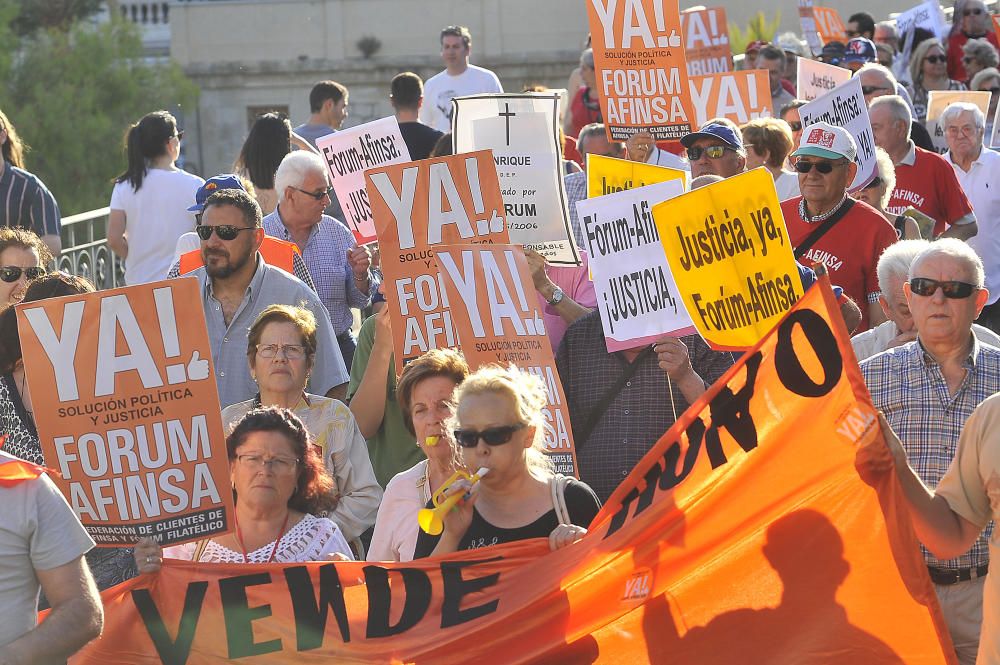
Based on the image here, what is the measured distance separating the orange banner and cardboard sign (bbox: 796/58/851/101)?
776cm

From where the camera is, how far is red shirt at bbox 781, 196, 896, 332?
22.8 ft

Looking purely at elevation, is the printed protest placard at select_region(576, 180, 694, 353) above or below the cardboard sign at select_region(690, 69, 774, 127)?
below

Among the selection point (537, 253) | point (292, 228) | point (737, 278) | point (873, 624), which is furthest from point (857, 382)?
point (292, 228)

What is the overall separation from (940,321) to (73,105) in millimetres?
25491

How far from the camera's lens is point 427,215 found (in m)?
6.81

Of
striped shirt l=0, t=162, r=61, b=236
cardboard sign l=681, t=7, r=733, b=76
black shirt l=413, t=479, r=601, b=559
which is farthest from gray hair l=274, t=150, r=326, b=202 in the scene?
cardboard sign l=681, t=7, r=733, b=76

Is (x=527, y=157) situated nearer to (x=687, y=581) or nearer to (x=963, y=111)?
(x=963, y=111)

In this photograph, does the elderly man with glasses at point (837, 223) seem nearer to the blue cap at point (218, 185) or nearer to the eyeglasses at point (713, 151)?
the eyeglasses at point (713, 151)

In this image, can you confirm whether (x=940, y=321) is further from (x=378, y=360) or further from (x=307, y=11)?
(x=307, y=11)

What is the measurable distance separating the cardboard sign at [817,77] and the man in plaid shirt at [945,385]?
714 centimetres

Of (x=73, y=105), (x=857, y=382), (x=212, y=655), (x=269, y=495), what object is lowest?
Answer: (x=212, y=655)

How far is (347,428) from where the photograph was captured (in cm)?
589

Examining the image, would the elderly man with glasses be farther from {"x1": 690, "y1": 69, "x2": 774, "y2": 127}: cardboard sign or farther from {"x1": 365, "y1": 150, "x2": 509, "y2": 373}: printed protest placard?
{"x1": 690, "y1": 69, "x2": 774, "y2": 127}: cardboard sign

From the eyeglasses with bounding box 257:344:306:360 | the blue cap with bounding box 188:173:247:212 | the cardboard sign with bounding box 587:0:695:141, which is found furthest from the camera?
the cardboard sign with bounding box 587:0:695:141
